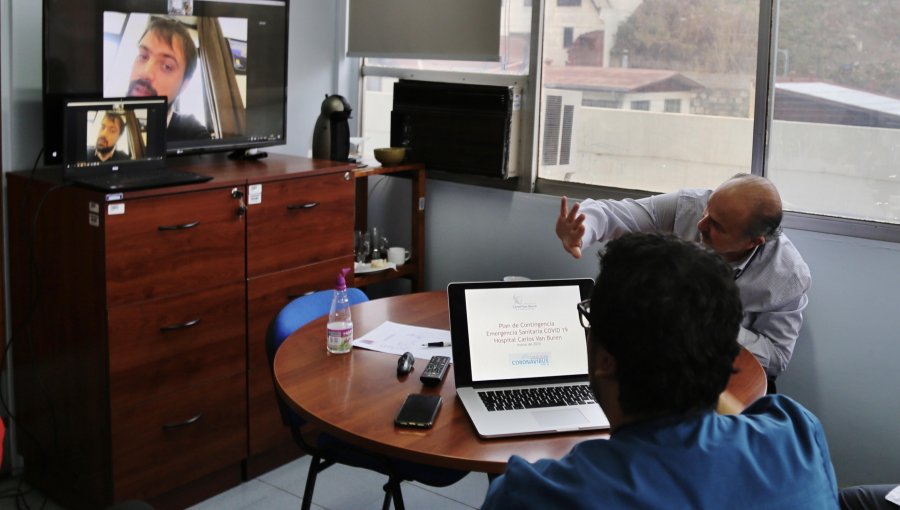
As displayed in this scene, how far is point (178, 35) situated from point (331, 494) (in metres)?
1.75

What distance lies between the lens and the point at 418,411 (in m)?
2.03

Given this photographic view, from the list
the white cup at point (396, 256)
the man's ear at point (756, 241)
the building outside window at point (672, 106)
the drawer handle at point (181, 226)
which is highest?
the building outside window at point (672, 106)

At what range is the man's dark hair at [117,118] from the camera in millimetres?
2969

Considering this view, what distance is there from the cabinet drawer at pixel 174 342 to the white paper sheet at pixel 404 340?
2.69 feet

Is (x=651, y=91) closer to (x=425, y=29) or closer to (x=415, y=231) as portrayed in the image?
(x=425, y=29)

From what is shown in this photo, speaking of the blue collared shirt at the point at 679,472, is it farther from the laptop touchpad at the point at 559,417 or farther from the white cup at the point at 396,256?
the white cup at the point at 396,256

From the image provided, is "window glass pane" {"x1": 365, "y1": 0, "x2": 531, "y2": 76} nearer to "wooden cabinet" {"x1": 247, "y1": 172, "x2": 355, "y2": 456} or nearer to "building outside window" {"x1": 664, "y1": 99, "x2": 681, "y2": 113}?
"building outside window" {"x1": 664, "y1": 99, "x2": 681, "y2": 113}

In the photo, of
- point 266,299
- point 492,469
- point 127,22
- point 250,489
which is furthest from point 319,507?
point 127,22

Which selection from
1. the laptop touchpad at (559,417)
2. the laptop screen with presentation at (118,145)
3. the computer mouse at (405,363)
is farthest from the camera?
the laptop screen with presentation at (118,145)

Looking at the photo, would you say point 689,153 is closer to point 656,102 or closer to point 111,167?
point 656,102

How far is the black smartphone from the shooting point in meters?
1.99

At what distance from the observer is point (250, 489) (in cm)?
345

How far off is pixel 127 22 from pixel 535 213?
Answer: 176cm

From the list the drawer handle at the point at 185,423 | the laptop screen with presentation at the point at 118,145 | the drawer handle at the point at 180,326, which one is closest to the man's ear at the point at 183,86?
the laptop screen with presentation at the point at 118,145
